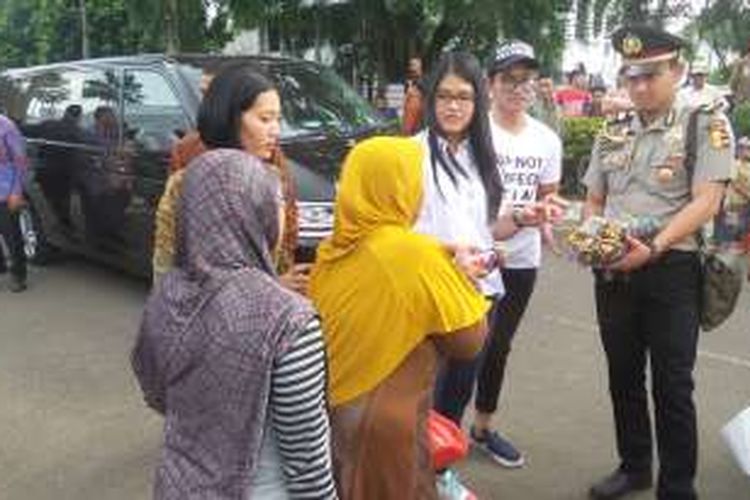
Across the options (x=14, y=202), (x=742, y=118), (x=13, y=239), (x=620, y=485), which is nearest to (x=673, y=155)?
(x=620, y=485)

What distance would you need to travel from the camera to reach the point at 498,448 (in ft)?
15.8

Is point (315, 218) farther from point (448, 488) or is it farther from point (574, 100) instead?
point (574, 100)

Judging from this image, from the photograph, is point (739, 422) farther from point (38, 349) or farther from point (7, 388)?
point (38, 349)

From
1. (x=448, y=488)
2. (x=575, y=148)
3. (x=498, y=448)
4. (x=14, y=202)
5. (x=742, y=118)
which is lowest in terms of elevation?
(x=498, y=448)

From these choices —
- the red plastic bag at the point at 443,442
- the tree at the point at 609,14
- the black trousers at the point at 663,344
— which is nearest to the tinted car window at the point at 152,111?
the black trousers at the point at 663,344

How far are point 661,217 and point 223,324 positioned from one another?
Answer: 7.05ft

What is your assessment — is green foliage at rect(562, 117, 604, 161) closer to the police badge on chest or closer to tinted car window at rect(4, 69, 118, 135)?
tinted car window at rect(4, 69, 118, 135)

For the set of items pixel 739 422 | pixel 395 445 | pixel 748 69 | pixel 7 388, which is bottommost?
pixel 7 388

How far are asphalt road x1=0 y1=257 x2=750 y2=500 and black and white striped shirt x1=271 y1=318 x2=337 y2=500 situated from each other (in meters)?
2.32

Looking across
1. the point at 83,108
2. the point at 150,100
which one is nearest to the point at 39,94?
the point at 83,108

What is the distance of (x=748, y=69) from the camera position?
10.9 m

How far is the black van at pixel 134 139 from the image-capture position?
286 inches

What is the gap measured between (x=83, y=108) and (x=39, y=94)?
1107mm

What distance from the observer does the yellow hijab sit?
2.74 metres
